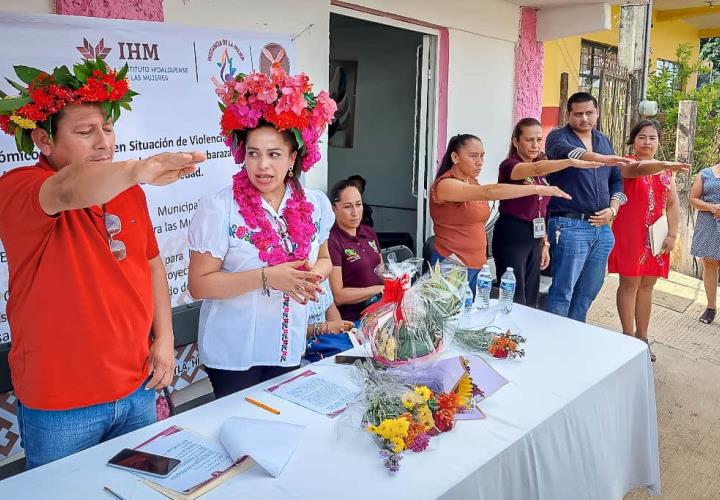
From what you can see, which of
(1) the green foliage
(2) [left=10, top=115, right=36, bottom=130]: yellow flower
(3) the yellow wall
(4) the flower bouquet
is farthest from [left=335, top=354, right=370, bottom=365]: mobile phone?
(1) the green foliage

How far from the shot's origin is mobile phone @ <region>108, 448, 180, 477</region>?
1418mm

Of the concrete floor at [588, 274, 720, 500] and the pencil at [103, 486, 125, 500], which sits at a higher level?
the pencil at [103, 486, 125, 500]

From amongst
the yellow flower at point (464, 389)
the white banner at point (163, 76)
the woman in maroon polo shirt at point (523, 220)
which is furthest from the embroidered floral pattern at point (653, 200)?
the yellow flower at point (464, 389)

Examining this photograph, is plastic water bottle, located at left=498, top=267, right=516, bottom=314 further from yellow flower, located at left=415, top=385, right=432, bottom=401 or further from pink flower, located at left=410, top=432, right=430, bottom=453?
pink flower, located at left=410, top=432, right=430, bottom=453

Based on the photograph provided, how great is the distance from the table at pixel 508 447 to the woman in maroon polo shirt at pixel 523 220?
127 cm

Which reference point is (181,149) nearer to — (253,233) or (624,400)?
(253,233)

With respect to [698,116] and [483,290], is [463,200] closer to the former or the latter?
[483,290]

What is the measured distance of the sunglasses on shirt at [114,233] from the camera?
61.4 inches

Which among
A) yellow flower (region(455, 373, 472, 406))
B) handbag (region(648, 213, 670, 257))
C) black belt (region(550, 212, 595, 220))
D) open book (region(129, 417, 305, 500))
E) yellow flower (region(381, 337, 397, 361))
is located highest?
black belt (region(550, 212, 595, 220))

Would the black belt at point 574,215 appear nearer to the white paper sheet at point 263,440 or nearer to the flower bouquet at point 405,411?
the flower bouquet at point 405,411

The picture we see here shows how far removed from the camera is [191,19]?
9.81ft

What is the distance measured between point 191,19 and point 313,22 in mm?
913

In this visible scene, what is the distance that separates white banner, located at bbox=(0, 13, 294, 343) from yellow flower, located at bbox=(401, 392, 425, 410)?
1.75m

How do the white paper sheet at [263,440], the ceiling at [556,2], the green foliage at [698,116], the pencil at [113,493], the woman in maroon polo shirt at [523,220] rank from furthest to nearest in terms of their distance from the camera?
1. the green foliage at [698,116]
2. the ceiling at [556,2]
3. the woman in maroon polo shirt at [523,220]
4. the white paper sheet at [263,440]
5. the pencil at [113,493]
